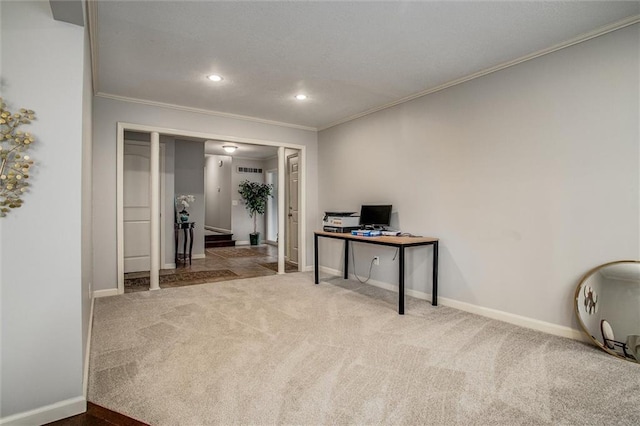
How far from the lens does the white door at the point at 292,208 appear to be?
6.08 metres

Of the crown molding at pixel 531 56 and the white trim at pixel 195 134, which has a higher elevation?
the crown molding at pixel 531 56

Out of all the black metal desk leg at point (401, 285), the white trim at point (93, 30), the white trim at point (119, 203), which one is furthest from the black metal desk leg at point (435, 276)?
the white trim at point (119, 203)

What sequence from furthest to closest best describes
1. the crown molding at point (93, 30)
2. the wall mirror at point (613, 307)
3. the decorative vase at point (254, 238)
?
1. the decorative vase at point (254, 238)
2. the wall mirror at point (613, 307)
3. the crown molding at point (93, 30)

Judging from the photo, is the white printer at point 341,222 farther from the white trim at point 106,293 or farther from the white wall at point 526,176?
the white trim at point 106,293

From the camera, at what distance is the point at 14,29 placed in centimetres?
156

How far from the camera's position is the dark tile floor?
15.3 feet

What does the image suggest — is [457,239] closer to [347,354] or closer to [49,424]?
[347,354]

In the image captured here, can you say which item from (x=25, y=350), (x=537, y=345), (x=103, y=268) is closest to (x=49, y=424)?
(x=25, y=350)

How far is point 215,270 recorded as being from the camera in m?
5.46

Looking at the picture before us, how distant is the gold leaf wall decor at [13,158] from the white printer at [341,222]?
10.4 ft

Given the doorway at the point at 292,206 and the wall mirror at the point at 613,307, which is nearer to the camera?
the wall mirror at the point at 613,307

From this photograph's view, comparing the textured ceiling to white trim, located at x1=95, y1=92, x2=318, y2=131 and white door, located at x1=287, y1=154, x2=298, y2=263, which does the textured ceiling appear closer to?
white trim, located at x1=95, y1=92, x2=318, y2=131

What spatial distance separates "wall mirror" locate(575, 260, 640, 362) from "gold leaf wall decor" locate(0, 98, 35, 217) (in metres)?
3.59

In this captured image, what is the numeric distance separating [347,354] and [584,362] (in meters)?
1.59
